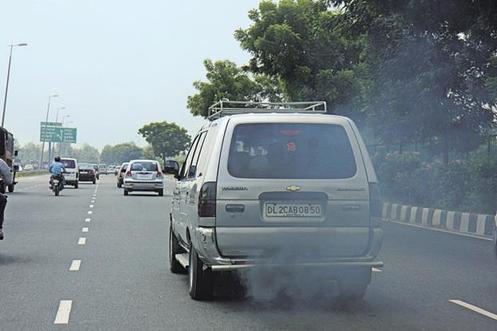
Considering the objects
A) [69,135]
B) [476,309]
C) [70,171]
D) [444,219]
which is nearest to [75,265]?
[476,309]

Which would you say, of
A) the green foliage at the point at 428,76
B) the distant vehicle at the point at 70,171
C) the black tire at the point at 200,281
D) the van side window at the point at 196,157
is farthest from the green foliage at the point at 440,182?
the distant vehicle at the point at 70,171

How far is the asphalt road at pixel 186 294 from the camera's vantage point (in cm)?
707

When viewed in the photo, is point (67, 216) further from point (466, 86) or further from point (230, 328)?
point (230, 328)

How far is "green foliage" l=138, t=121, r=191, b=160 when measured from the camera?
15112 centimetres

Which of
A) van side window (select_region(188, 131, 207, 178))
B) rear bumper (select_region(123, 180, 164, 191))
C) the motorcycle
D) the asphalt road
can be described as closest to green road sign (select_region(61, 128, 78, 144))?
rear bumper (select_region(123, 180, 164, 191))

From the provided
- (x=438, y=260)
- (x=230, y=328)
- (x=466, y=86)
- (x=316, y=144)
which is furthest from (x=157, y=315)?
(x=466, y=86)

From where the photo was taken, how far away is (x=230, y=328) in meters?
6.82

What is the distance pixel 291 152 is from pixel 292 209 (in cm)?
56

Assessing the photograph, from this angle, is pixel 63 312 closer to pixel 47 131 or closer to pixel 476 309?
pixel 476 309

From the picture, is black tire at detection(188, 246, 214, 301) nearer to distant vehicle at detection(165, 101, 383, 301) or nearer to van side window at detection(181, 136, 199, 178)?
distant vehicle at detection(165, 101, 383, 301)

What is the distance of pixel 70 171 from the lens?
1729 inches

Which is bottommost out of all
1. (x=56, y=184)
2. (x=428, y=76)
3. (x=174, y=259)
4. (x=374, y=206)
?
(x=174, y=259)

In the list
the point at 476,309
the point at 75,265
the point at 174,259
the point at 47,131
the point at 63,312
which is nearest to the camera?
the point at 63,312

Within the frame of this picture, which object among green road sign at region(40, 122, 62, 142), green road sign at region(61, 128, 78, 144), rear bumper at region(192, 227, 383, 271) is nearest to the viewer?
rear bumper at region(192, 227, 383, 271)
